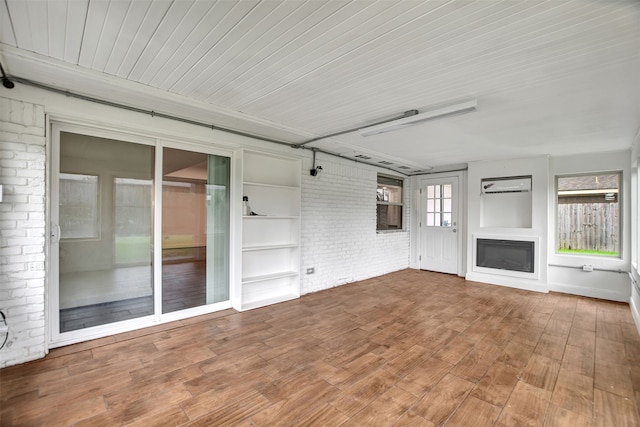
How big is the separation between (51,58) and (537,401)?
464 centimetres

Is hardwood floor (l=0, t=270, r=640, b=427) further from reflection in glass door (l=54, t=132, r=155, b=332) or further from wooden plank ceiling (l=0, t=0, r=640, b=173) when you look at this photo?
wooden plank ceiling (l=0, t=0, r=640, b=173)

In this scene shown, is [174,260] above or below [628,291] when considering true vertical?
above

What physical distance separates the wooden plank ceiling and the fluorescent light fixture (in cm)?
9

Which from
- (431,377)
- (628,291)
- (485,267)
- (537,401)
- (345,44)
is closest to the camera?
(345,44)

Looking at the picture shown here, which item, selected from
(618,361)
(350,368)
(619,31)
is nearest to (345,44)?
(619,31)

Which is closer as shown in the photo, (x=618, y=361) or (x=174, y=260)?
(x=618, y=361)

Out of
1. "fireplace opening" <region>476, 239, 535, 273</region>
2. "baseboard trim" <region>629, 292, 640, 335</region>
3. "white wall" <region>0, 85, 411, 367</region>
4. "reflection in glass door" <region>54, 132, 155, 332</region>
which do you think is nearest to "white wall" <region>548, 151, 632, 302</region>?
"fireplace opening" <region>476, 239, 535, 273</region>

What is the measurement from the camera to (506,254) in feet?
18.9

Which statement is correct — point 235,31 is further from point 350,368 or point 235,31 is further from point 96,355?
point 96,355

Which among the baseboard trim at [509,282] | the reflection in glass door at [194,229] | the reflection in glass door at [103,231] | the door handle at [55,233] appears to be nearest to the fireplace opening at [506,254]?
the baseboard trim at [509,282]

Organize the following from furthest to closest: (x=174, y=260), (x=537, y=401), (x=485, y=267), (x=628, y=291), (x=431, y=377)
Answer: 1. (x=485, y=267)
2. (x=628, y=291)
3. (x=174, y=260)
4. (x=431, y=377)
5. (x=537, y=401)

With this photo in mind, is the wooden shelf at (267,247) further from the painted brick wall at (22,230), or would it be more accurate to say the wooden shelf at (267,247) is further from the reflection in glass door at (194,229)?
the painted brick wall at (22,230)

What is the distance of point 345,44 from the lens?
2.03m

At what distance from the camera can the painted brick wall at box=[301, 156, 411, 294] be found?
200 inches
